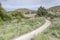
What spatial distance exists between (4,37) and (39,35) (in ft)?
4.56

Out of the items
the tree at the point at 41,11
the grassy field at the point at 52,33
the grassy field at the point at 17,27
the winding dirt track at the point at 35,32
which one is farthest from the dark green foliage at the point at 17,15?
the grassy field at the point at 52,33

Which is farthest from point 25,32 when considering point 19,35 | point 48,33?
point 48,33

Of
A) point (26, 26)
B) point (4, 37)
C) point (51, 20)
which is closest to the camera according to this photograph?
point (4, 37)

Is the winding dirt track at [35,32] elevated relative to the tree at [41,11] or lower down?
lower down

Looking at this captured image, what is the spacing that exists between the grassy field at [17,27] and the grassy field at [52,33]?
453mm

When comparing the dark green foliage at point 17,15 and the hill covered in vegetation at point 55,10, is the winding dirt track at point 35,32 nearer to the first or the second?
the hill covered in vegetation at point 55,10

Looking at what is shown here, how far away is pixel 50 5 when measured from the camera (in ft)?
25.6

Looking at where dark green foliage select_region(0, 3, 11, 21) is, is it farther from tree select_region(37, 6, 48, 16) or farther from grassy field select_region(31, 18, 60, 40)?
grassy field select_region(31, 18, 60, 40)

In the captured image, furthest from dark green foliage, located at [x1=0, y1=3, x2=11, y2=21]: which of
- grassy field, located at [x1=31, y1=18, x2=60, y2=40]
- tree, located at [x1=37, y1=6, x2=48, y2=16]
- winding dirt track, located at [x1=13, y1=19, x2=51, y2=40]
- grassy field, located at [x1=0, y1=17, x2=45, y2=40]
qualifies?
grassy field, located at [x1=31, y1=18, x2=60, y2=40]

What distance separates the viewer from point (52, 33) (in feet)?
22.5

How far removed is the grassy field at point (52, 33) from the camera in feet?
21.5

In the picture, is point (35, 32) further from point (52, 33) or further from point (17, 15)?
point (17, 15)

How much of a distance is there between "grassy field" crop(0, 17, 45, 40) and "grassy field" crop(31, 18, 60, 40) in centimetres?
45

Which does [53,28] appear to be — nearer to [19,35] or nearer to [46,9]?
[46,9]
